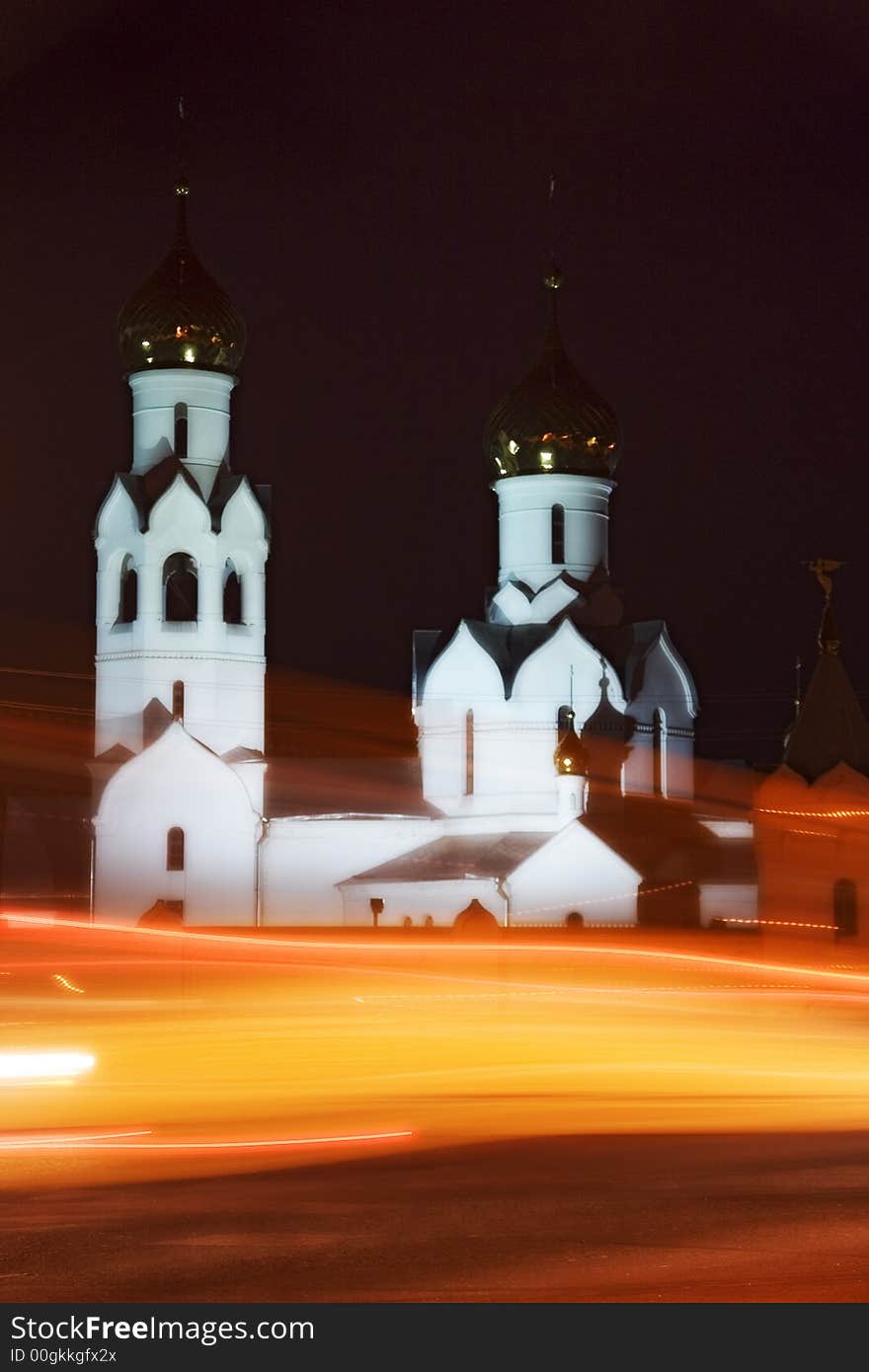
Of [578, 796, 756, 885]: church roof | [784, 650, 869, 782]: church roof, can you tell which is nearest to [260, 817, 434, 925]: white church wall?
[578, 796, 756, 885]: church roof

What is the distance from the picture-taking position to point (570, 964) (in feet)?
104

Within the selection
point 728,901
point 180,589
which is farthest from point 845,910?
point 180,589

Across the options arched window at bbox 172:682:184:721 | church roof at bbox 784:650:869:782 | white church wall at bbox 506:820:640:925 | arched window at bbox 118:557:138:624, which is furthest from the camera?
arched window at bbox 118:557:138:624

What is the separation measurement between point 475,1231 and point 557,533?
38527mm

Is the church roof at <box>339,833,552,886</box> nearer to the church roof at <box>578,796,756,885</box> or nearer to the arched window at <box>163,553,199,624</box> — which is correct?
the church roof at <box>578,796,756,885</box>

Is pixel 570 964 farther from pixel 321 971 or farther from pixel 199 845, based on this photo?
pixel 199 845

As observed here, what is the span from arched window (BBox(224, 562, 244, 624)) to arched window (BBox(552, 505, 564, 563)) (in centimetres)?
598

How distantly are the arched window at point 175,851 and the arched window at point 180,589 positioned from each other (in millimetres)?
3966

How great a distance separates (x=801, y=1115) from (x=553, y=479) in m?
34.1

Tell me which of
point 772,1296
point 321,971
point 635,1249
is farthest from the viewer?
point 321,971

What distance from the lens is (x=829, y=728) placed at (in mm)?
35656

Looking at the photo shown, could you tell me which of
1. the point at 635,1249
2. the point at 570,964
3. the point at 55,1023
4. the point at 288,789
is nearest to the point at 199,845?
the point at 288,789

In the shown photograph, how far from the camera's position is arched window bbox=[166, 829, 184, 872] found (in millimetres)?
46094

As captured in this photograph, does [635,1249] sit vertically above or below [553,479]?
below
